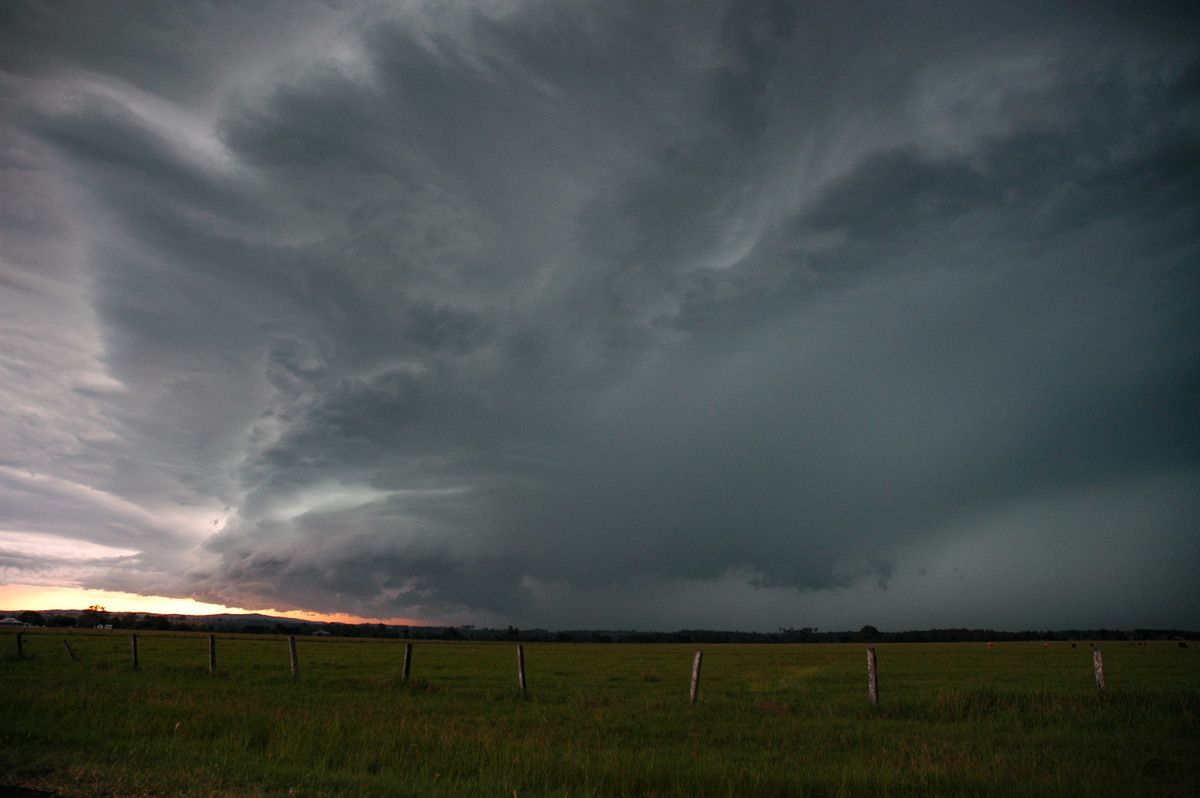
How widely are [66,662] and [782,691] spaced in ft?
118

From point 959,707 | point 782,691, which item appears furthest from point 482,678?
point 959,707

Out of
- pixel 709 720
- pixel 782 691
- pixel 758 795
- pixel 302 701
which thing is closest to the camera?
pixel 758 795

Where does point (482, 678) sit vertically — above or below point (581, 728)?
below

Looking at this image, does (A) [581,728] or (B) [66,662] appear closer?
(A) [581,728]

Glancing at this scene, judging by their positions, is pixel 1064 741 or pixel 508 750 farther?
pixel 1064 741

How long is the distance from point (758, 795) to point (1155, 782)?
6.43 metres

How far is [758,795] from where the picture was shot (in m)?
9.52

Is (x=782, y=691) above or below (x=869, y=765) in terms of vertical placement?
below

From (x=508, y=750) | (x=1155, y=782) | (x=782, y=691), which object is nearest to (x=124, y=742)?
(x=508, y=750)

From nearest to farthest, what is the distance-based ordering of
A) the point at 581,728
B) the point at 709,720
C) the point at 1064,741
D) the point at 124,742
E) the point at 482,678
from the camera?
1. the point at 124,742
2. the point at 1064,741
3. the point at 581,728
4. the point at 709,720
5. the point at 482,678

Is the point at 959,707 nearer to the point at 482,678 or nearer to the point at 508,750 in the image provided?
the point at 508,750

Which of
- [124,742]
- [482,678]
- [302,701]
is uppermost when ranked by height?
[124,742]

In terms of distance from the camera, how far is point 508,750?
37.5 ft

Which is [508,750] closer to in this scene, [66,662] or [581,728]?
[581,728]
